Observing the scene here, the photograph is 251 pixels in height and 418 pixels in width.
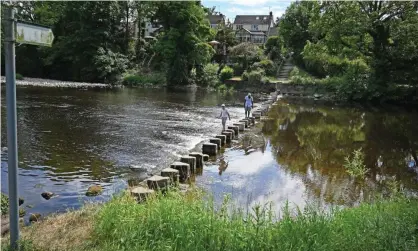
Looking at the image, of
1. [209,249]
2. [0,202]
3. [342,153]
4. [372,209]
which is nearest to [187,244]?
[209,249]

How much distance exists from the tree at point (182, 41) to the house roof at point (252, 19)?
107 feet

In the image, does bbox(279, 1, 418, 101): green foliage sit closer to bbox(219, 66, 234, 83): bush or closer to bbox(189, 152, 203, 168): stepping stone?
bbox(219, 66, 234, 83): bush

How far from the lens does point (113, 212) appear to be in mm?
5324

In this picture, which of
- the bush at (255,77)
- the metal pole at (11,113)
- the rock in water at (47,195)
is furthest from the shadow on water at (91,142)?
the bush at (255,77)

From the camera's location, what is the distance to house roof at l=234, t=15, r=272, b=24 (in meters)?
74.6

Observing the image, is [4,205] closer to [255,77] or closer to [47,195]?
[47,195]

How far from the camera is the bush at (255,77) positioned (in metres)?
41.7

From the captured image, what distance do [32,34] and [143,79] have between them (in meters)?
40.7

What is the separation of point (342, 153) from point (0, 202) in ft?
36.2

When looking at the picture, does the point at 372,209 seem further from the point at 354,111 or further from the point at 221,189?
the point at 354,111

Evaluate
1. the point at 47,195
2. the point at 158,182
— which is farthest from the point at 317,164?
the point at 47,195

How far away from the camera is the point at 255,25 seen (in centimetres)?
7469

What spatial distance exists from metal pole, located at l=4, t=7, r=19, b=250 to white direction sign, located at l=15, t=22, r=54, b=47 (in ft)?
0.20

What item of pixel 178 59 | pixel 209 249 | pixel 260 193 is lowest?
pixel 260 193
